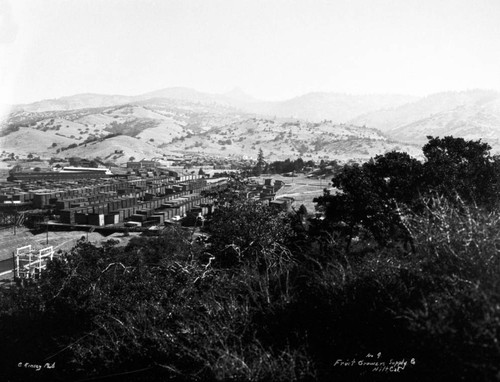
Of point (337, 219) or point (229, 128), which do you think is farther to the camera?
point (229, 128)

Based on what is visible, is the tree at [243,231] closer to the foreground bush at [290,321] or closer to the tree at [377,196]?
the foreground bush at [290,321]

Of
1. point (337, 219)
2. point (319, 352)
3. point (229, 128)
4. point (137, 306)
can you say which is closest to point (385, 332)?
point (319, 352)

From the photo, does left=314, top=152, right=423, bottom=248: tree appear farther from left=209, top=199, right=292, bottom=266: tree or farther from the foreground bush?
the foreground bush

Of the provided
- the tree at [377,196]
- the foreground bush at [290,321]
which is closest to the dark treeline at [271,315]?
the foreground bush at [290,321]

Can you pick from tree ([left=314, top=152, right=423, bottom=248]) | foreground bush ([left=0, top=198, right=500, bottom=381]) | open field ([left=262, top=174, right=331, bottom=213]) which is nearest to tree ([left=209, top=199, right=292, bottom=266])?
foreground bush ([left=0, top=198, right=500, bottom=381])

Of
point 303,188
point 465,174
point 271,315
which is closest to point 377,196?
point 465,174

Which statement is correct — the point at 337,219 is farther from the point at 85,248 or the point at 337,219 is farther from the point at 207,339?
the point at 207,339

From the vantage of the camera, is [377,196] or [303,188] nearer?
[377,196]

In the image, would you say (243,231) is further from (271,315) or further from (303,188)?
(303,188)
